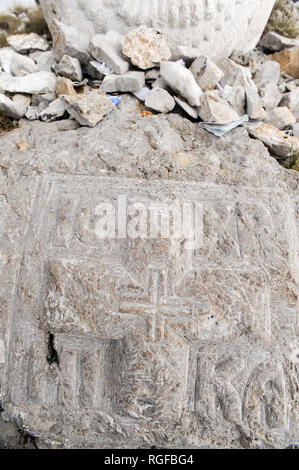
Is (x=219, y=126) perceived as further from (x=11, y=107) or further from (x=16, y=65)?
(x=16, y=65)

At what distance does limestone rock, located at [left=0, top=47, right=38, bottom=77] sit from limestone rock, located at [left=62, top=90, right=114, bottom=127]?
88 centimetres

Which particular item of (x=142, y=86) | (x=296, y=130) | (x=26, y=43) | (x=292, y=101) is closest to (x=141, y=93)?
(x=142, y=86)

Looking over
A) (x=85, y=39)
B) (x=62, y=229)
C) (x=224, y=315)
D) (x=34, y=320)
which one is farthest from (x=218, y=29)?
(x=34, y=320)

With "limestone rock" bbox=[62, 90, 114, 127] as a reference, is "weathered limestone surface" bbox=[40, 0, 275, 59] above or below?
above

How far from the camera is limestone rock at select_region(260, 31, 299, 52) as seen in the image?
3895 millimetres

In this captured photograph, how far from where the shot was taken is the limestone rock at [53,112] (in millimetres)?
2885

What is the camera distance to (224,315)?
2.09 m

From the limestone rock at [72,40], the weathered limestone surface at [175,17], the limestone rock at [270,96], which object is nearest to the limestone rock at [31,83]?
the limestone rock at [72,40]

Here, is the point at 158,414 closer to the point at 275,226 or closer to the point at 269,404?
the point at 269,404

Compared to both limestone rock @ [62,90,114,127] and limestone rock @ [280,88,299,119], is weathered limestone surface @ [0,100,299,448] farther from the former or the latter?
limestone rock @ [280,88,299,119]

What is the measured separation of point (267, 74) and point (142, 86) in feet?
4.45

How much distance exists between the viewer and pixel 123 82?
9.47 feet

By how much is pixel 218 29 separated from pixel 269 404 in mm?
2886

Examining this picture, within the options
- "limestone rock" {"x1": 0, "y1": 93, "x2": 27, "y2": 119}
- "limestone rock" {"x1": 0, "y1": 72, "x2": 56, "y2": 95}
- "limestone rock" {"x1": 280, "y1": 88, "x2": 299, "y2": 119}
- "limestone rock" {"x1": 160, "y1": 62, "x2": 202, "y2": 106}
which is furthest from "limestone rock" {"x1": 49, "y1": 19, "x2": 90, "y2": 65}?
"limestone rock" {"x1": 280, "y1": 88, "x2": 299, "y2": 119}
